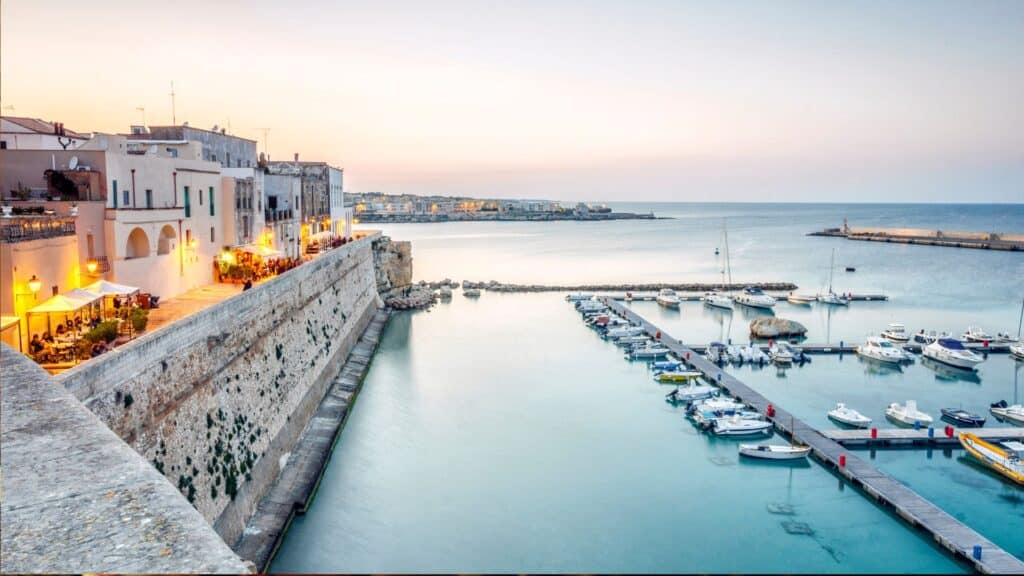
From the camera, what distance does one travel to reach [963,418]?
1786cm

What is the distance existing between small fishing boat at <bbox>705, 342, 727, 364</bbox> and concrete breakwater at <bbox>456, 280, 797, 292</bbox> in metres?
18.6

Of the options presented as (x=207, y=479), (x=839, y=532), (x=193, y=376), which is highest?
(x=193, y=376)

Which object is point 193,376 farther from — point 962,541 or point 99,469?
point 962,541

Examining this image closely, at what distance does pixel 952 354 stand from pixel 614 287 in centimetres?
2210

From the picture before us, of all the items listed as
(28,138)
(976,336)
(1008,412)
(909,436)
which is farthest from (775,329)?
(28,138)

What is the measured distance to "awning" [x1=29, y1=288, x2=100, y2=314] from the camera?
973 cm

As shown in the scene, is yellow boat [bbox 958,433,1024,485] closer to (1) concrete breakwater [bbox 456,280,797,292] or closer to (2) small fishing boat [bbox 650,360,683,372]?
(2) small fishing boat [bbox 650,360,683,372]

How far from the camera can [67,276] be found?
11.6m

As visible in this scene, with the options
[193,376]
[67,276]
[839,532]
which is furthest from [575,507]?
[67,276]

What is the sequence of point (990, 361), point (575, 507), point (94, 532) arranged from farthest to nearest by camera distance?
1. point (990, 361)
2. point (575, 507)
3. point (94, 532)

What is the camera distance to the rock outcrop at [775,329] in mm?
28875

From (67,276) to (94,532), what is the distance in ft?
32.2

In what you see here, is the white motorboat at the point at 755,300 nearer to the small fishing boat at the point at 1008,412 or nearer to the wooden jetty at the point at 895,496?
the wooden jetty at the point at 895,496

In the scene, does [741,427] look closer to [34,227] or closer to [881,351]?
[881,351]
